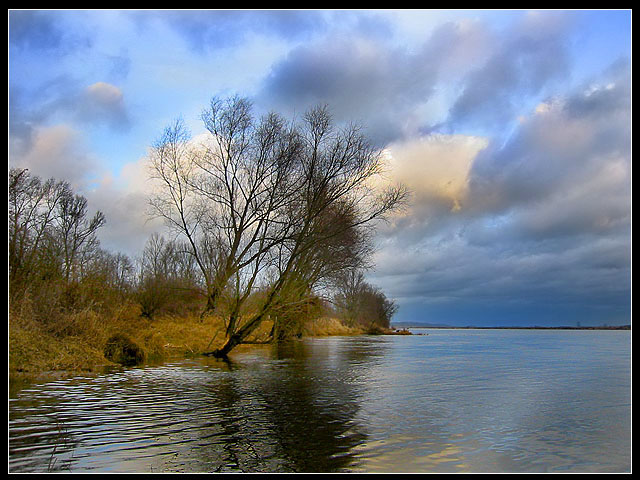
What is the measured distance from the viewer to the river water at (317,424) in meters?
7.31

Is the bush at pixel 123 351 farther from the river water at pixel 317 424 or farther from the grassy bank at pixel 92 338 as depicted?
the river water at pixel 317 424

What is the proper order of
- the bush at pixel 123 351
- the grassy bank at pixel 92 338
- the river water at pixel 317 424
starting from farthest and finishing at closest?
the bush at pixel 123 351
the grassy bank at pixel 92 338
the river water at pixel 317 424

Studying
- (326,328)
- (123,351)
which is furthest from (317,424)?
(326,328)

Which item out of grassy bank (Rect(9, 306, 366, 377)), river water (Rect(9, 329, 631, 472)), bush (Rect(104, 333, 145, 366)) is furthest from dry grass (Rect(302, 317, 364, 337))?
river water (Rect(9, 329, 631, 472))

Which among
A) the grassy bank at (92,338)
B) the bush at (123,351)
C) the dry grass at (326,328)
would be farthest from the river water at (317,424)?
the dry grass at (326,328)

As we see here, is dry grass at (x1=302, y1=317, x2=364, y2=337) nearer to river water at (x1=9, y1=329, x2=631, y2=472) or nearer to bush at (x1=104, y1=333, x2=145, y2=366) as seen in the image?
bush at (x1=104, y1=333, x2=145, y2=366)

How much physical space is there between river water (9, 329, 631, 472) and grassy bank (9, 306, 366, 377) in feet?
6.35

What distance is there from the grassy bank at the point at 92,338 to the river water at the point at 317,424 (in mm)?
1934

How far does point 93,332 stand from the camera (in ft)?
68.0

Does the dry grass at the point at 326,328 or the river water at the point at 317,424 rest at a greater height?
the river water at the point at 317,424

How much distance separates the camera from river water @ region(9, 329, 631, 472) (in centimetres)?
731
